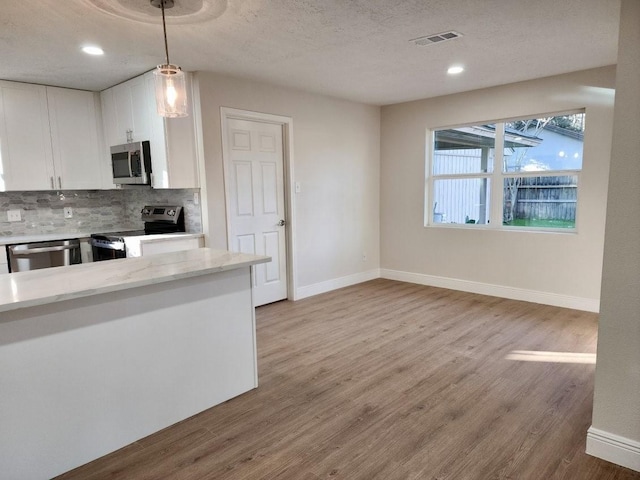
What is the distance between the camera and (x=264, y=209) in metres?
4.55

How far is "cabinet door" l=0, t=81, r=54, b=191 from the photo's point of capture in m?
3.96

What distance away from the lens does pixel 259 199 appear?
14.7 feet

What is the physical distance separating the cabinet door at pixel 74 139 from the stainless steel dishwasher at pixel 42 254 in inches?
27.0

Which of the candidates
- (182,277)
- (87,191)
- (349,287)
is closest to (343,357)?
(182,277)

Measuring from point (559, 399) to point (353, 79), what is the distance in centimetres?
337

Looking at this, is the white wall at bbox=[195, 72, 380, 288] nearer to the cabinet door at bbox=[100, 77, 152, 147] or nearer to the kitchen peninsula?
the cabinet door at bbox=[100, 77, 152, 147]

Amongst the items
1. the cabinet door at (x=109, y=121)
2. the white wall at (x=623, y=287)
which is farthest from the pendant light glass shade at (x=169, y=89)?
the cabinet door at (x=109, y=121)

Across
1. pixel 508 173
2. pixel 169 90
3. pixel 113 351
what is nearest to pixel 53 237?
pixel 113 351

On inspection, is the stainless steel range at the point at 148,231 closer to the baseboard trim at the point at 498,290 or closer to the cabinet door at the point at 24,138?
the cabinet door at the point at 24,138

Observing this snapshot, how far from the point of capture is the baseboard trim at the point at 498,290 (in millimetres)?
4285

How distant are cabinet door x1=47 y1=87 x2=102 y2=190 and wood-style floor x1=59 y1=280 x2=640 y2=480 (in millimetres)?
2675

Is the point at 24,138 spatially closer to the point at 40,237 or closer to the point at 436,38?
the point at 40,237

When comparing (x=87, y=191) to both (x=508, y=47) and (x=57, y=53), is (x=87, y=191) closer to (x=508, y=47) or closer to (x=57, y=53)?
(x=57, y=53)

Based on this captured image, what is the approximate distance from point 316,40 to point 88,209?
355 centimetres
